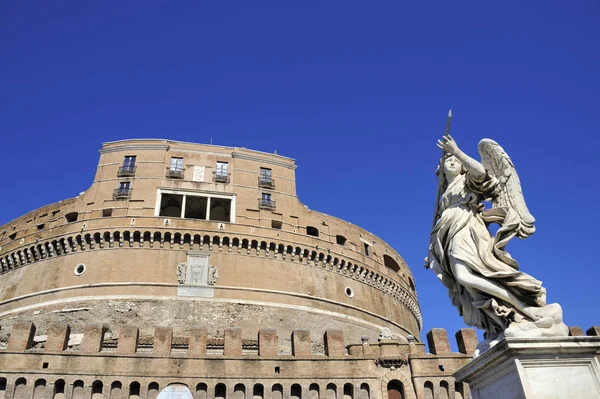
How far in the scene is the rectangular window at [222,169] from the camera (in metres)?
30.5

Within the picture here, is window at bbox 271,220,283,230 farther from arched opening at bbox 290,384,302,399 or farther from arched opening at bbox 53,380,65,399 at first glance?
Result: arched opening at bbox 53,380,65,399

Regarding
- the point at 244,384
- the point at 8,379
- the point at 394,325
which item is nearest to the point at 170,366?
the point at 244,384

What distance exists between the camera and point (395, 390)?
59.6 ft

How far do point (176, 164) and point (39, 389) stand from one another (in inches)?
636

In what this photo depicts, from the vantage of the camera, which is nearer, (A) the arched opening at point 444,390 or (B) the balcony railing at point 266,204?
(A) the arched opening at point 444,390

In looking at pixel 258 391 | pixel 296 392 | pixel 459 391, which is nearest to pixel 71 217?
pixel 258 391

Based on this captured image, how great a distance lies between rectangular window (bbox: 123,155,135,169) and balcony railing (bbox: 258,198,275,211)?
7.82 meters

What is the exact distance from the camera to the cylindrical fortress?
26.0m

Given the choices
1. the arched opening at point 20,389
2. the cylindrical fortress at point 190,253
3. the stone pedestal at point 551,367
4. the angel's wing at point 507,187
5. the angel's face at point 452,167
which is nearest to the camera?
the stone pedestal at point 551,367

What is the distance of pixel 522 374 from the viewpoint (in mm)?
3301

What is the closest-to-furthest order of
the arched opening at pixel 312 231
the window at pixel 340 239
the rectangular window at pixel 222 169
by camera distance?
the rectangular window at pixel 222 169 < the arched opening at pixel 312 231 < the window at pixel 340 239

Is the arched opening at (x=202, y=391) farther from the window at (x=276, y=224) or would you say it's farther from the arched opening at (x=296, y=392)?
the window at (x=276, y=224)

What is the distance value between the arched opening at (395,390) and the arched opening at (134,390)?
342 inches

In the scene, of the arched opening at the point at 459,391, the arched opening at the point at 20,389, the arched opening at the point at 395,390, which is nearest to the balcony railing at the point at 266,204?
the arched opening at the point at 395,390
